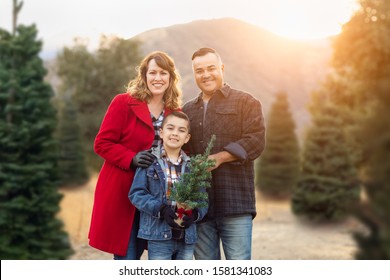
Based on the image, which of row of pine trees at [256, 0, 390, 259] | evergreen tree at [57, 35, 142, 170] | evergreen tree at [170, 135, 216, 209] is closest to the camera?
row of pine trees at [256, 0, 390, 259]

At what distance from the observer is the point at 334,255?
10383 millimetres

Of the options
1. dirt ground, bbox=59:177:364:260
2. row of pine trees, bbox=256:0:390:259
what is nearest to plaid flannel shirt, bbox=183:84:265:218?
row of pine trees, bbox=256:0:390:259

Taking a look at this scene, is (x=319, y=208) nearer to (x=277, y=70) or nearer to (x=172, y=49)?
(x=172, y=49)

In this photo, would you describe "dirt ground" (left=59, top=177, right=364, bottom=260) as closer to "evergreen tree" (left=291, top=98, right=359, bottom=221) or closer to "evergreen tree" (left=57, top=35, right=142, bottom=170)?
"evergreen tree" (left=291, top=98, right=359, bottom=221)

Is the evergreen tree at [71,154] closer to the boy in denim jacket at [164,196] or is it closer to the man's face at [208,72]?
the man's face at [208,72]

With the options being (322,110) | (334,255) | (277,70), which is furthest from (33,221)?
(277,70)

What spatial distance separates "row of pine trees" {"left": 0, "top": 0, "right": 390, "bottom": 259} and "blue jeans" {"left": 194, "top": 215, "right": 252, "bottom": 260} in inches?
20.4

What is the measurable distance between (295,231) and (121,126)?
1057 cm

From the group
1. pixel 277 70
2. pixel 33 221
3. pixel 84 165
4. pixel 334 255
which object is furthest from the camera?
pixel 277 70

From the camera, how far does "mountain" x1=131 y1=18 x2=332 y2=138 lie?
27.1 m

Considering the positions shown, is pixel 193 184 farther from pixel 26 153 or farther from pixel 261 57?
pixel 261 57

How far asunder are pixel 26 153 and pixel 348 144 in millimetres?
6557

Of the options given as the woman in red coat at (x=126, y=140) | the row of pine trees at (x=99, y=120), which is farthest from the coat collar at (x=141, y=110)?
the row of pine trees at (x=99, y=120)

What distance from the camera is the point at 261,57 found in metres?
31.5
